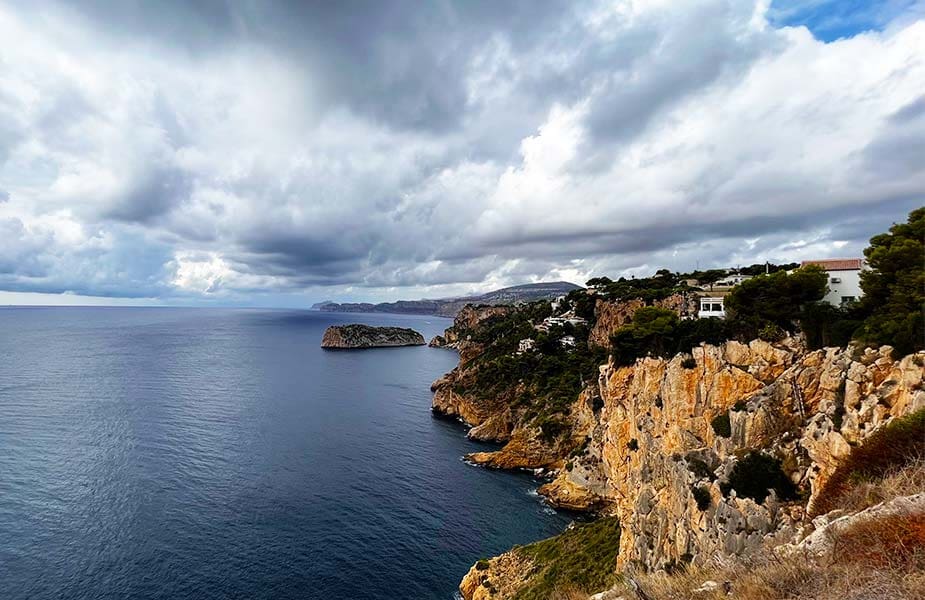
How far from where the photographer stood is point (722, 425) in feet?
83.6

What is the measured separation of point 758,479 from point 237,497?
4722 cm

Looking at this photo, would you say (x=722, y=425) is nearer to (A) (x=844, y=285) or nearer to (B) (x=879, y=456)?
(B) (x=879, y=456)

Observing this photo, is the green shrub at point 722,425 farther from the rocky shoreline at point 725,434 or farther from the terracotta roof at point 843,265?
the terracotta roof at point 843,265

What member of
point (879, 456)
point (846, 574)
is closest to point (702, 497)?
point (879, 456)

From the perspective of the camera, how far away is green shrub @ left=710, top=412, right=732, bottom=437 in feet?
82.0

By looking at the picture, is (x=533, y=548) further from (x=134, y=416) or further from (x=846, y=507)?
(x=134, y=416)

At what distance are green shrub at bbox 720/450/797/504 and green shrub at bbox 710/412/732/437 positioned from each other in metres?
2.99

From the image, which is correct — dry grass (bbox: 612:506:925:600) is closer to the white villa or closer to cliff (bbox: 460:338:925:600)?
cliff (bbox: 460:338:925:600)

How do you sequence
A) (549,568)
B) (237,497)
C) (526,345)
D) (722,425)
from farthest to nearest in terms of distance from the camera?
(526,345) < (237,497) < (549,568) < (722,425)

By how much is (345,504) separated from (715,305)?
Answer: 42555mm

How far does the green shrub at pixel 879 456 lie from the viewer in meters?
14.2

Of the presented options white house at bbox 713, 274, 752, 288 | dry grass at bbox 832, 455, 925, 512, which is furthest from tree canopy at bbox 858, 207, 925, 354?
white house at bbox 713, 274, 752, 288

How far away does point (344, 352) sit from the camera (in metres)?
178

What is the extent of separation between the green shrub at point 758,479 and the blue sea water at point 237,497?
22.9m
